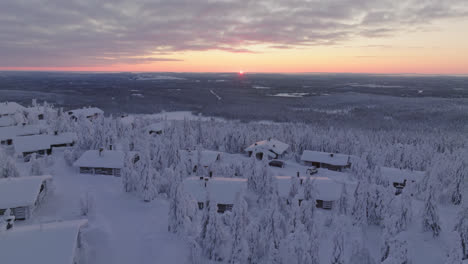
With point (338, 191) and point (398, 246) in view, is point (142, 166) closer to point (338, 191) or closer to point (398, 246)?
point (338, 191)

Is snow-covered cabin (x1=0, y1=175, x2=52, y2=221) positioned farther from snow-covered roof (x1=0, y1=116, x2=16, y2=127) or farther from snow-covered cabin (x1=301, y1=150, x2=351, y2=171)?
snow-covered roof (x1=0, y1=116, x2=16, y2=127)

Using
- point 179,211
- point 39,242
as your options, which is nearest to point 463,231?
point 179,211

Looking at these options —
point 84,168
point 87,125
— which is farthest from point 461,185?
point 87,125

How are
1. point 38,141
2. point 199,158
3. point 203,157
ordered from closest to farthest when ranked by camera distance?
point 199,158, point 203,157, point 38,141

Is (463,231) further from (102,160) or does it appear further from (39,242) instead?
(102,160)

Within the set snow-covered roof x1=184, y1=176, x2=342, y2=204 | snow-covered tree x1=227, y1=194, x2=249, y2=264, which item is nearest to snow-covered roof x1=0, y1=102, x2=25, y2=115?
snow-covered roof x1=184, y1=176, x2=342, y2=204

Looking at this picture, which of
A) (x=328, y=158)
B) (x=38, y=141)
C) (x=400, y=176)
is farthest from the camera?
(x=328, y=158)

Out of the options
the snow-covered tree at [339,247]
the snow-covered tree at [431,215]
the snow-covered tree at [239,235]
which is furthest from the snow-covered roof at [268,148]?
the snow-covered tree at [339,247]
